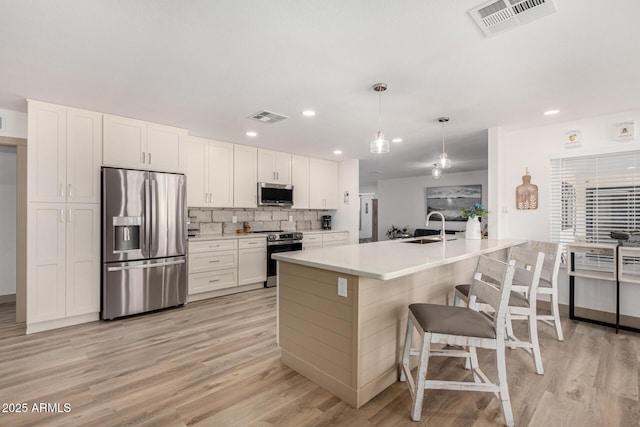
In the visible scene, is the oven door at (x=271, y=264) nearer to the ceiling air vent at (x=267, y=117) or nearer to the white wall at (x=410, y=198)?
the ceiling air vent at (x=267, y=117)

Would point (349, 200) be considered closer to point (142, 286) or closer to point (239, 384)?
point (142, 286)

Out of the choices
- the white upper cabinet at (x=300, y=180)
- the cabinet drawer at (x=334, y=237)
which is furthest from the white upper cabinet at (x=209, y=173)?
the cabinet drawer at (x=334, y=237)

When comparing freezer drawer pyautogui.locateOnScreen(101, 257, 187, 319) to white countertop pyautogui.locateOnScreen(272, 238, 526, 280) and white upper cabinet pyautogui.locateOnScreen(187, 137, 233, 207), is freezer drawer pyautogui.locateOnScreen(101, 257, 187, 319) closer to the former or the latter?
white upper cabinet pyautogui.locateOnScreen(187, 137, 233, 207)

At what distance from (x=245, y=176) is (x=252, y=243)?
1.13 metres

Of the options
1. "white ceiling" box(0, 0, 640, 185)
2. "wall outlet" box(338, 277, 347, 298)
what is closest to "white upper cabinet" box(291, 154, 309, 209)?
"white ceiling" box(0, 0, 640, 185)

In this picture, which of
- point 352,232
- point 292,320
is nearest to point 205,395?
point 292,320

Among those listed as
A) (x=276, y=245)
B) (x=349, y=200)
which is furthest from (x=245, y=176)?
(x=349, y=200)

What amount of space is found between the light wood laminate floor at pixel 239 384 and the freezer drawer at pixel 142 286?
0.33 meters

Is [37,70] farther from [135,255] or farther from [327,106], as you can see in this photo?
[327,106]

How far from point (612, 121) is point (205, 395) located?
4.94 metres

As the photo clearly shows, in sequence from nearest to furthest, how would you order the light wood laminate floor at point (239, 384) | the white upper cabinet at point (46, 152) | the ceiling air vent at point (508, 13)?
the ceiling air vent at point (508, 13) → the light wood laminate floor at point (239, 384) → the white upper cabinet at point (46, 152)

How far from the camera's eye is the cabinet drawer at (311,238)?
229 inches

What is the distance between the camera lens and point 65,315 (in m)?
3.41

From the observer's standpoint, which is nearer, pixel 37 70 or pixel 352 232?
pixel 37 70
